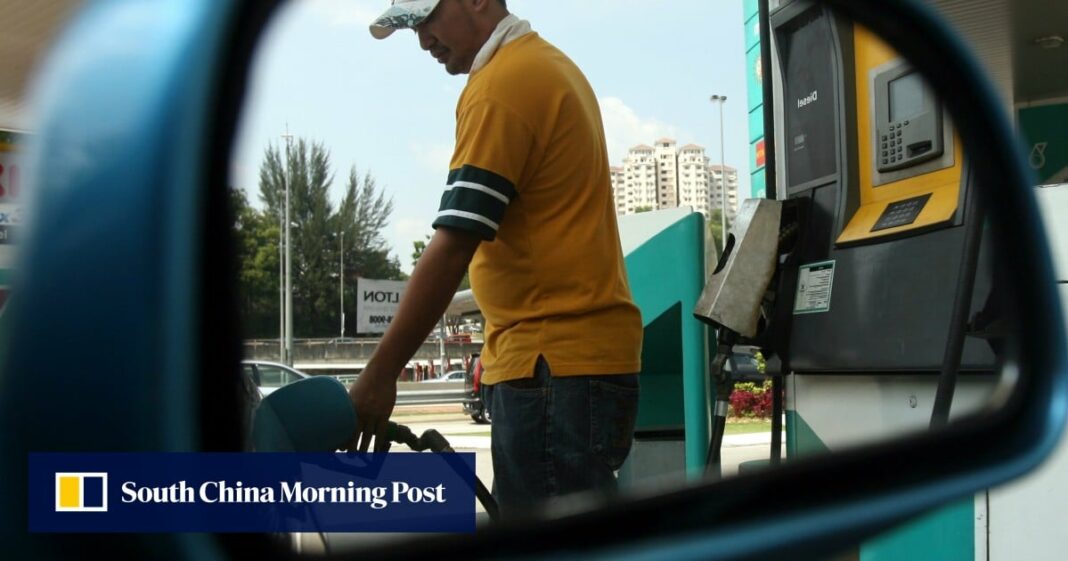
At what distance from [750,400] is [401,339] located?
2370mm

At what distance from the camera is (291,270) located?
2.70 feet

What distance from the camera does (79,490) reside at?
64 centimetres

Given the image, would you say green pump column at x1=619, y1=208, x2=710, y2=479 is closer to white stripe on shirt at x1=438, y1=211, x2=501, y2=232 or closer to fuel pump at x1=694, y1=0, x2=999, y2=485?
fuel pump at x1=694, y1=0, x2=999, y2=485

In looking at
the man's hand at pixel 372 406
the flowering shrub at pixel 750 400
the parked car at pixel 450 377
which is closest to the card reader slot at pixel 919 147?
the flowering shrub at pixel 750 400

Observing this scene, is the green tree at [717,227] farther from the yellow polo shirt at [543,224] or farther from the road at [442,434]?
the road at [442,434]

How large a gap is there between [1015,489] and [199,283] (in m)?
2.49

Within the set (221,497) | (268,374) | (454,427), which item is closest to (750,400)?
(454,427)

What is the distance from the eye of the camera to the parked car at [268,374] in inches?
29.4

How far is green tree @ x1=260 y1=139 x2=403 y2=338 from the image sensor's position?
2.72 feet

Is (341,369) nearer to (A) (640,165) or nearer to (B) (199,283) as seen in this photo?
(B) (199,283)

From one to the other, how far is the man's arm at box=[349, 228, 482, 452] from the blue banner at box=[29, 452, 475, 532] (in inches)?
9.0

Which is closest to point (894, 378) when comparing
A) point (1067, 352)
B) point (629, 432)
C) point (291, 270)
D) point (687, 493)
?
point (629, 432)

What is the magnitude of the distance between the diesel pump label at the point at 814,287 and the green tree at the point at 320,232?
216 centimetres

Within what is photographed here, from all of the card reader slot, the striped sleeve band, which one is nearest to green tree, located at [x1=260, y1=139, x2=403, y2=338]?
the striped sleeve band
